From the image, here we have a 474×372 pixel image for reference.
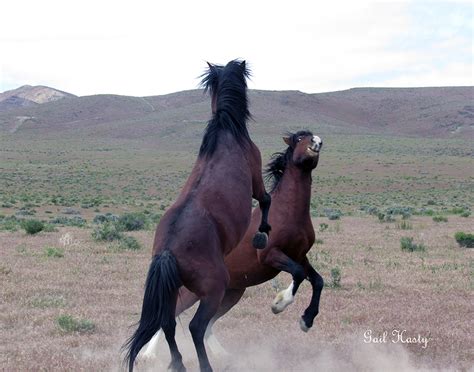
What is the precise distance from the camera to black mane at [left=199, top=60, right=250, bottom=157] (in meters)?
6.60

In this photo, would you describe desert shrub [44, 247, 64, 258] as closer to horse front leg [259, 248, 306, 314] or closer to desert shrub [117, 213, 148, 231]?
desert shrub [117, 213, 148, 231]

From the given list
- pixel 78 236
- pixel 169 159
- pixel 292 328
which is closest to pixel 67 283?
pixel 292 328

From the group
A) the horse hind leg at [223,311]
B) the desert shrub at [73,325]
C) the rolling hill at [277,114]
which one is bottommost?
the rolling hill at [277,114]

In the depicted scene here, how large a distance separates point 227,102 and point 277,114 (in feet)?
384

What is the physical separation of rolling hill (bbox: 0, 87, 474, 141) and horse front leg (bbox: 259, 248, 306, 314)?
98220 millimetres

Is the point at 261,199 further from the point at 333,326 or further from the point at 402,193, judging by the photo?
the point at 402,193

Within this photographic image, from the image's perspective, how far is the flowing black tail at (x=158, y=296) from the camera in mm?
5707

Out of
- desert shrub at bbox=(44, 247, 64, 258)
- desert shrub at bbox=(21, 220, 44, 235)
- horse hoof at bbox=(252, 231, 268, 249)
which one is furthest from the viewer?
desert shrub at bbox=(21, 220, 44, 235)

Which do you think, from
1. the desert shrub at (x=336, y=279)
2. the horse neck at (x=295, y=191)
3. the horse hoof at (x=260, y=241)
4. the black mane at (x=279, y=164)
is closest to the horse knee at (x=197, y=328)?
the horse hoof at (x=260, y=241)

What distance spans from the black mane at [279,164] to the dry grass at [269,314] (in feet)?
6.30

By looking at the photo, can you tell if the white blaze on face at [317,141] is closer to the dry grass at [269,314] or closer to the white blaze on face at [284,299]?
the white blaze on face at [284,299]

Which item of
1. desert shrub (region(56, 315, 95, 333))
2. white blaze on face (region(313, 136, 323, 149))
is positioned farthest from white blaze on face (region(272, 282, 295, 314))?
desert shrub (region(56, 315, 95, 333))

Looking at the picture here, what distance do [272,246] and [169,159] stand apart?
79714mm

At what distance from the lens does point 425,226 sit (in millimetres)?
25375
